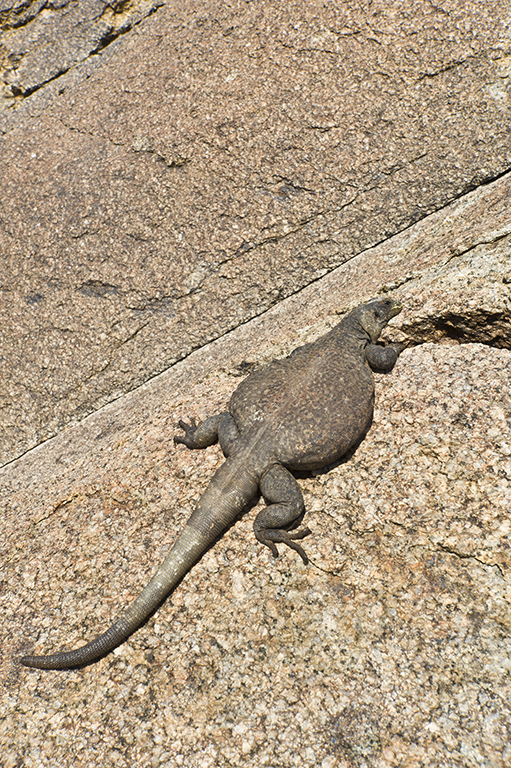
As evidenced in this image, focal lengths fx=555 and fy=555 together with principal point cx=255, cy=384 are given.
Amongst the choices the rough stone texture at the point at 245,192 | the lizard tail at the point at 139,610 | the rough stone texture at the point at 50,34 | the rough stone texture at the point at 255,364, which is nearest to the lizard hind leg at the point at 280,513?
the rough stone texture at the point at 255,364

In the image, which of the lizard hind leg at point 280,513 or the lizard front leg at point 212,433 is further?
the lizard front leg at point 212,433

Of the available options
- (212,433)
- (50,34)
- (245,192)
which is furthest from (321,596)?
(50,34)

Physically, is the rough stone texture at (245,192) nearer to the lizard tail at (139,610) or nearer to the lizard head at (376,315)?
the lizard head at (376,315)

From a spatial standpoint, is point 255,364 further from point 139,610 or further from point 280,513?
point 139,610

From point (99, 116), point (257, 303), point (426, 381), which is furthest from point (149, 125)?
point (426, 381)

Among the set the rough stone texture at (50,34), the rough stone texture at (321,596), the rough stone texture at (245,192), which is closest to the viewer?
the rough stone texture at (321,596)

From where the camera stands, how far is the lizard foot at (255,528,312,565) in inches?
130

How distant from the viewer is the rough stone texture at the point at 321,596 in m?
2.72

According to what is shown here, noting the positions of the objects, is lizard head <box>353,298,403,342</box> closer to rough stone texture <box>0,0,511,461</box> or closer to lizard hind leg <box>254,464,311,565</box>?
rough stone texture <box>0,0,511,461</box>

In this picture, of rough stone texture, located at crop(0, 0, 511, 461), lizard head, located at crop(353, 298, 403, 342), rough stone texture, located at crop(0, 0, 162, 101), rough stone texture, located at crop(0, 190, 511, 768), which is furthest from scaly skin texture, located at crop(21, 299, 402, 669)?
rough stone texture, located at crop(0, 0, 162, 101)

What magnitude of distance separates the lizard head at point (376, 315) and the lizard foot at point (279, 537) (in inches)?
66.7

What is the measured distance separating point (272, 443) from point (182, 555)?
879 millimetres

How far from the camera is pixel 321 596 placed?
3.12 m

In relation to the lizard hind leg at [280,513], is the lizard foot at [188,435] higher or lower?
higher
